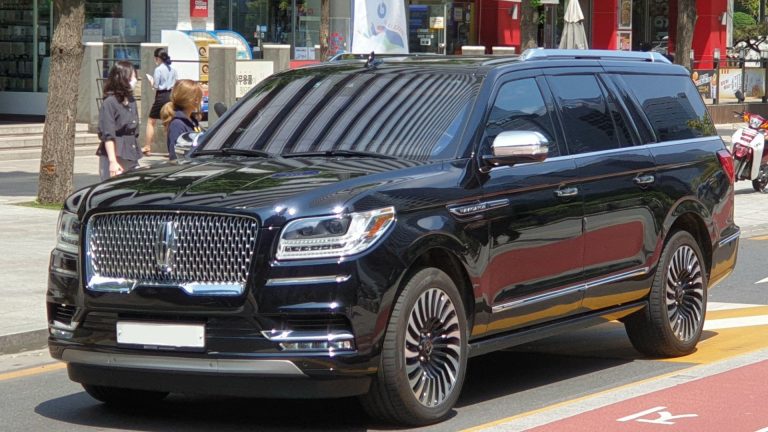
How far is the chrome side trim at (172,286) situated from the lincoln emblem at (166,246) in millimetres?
100

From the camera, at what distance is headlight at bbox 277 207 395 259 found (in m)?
6.77

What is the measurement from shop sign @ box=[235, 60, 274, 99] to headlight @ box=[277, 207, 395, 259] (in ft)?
64.1

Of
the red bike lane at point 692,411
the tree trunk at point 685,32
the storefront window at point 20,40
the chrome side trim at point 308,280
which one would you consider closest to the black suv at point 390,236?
the chrome side trim at point 308,280

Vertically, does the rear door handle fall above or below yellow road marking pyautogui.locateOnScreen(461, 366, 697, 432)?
above

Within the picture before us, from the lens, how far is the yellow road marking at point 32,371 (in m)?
9.26

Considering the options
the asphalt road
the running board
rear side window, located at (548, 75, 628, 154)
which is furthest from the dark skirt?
the running board

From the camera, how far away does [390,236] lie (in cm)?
698

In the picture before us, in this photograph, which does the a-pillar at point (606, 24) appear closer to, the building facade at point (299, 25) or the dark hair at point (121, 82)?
the building facade at point (299, 25)

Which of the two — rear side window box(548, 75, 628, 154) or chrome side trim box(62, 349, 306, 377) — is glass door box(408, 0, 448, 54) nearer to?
rear side window box(548, 75, 628, 154)

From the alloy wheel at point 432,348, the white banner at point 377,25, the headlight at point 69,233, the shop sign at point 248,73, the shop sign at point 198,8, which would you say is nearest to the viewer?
the alloy wheel at point 432,348

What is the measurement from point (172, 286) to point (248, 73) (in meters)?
20.1

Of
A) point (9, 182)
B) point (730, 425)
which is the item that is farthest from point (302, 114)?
point (9, 182)

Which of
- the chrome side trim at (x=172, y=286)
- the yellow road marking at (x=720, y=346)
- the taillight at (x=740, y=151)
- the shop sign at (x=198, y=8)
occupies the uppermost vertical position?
the shop sign at (x=198, y=8)

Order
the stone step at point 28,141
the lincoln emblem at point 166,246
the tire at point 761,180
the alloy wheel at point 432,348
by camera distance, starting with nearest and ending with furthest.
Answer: the lincoln emblem at point 166,246
the alloy wheel at point 432,348
the tire at point 761,180
the stone step at point 28,141
